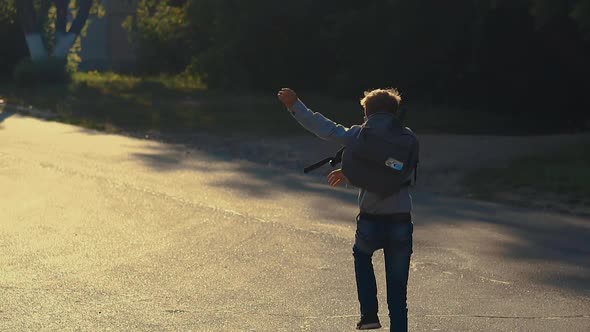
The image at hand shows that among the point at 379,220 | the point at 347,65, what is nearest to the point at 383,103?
the point at 379,220

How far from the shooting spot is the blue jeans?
5.95 meters

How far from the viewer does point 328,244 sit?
1006 cm

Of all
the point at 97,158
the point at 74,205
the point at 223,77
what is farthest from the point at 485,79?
the point at 74,205

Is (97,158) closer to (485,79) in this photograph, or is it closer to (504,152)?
(504,152)

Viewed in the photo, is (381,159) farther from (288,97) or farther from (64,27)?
(64,27)

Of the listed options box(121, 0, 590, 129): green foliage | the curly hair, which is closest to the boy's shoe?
the curly hair

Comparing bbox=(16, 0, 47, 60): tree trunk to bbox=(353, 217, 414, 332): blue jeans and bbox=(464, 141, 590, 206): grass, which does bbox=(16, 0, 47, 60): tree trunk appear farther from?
bbox=(353, 217, 414, 332): blue jeans

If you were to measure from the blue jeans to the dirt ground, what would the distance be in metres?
7.19

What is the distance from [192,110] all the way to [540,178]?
11801 mm

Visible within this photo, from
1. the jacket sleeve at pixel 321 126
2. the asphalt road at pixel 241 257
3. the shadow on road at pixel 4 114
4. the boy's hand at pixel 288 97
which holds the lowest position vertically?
the asphalt road at pixel 241 257

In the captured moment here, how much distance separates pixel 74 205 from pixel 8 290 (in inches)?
163

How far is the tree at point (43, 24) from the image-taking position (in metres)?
31.9

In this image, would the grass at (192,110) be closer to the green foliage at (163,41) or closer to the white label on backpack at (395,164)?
the green foliage at (163,41)

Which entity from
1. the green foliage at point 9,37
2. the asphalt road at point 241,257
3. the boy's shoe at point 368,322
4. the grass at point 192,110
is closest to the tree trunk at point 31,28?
the grass at point 192,110
